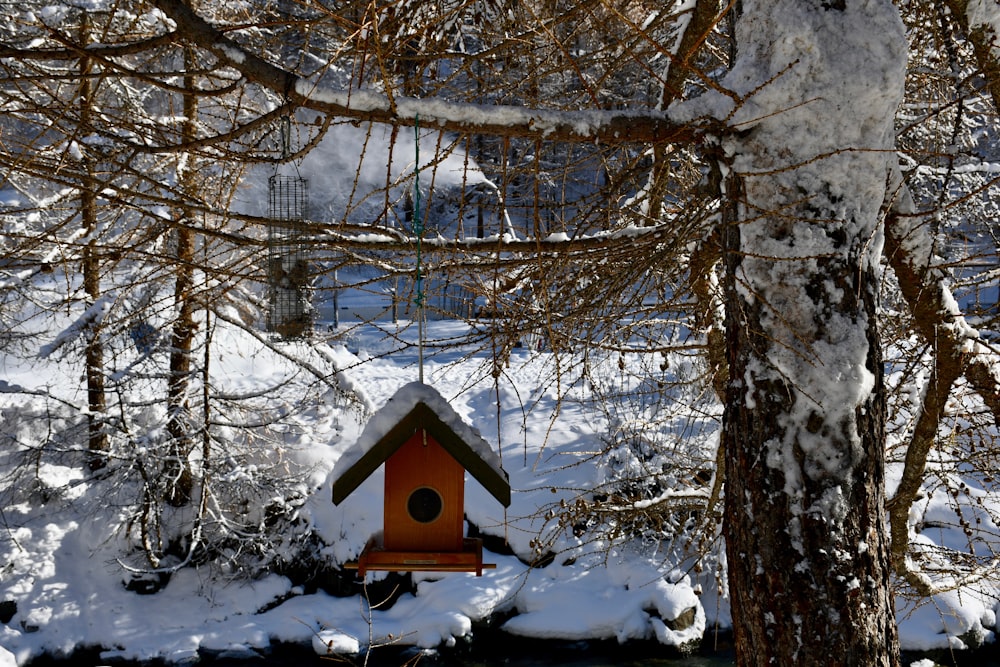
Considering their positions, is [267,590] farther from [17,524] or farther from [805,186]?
[805,186]

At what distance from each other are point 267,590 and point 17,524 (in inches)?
141

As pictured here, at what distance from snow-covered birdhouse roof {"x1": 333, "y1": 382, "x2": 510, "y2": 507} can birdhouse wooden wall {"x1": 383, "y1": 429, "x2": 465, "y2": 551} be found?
0.78 ft

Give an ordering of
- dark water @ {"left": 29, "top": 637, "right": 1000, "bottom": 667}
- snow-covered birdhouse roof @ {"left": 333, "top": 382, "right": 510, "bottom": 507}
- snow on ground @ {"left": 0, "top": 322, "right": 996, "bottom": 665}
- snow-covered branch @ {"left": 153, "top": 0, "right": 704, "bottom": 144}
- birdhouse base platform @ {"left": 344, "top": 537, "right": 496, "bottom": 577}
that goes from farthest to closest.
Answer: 1. snow on ground @ {"left": 0, "top": 322, "right": 996, "bottom": 665}
2. dark water @ {"left": 29, "top": 637, "right": 1000, "bottom": 667}
3. birdhouse base platform @ {"left": 344, "top": 537, "right": 496, "bottom": 577}
4. snow-covered birdhouse roof @ {"left": 333, "top": 382, "right": 510, "bottom": 507}
5. snow-covered branch @ {"left": 153, "top": 0, "right": 704, "bottom": 144}

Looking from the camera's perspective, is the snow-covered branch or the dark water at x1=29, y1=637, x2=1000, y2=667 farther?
the dark water at x1=29, y1=637, x2=1000, y2=667

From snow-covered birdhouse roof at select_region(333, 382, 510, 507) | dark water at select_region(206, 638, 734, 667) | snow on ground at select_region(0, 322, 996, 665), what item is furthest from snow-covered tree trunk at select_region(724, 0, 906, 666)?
dark water at select_region(206, 638, 734, 667)

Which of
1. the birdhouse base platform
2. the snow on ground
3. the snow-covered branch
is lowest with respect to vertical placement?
the snow on ground

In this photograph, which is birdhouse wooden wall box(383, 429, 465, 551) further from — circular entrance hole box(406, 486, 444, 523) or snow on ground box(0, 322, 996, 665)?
snow on ground box(0, 322, 996, 665)

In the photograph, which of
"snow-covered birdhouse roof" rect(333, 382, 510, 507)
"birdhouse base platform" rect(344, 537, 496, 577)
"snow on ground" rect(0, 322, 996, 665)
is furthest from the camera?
"snow on ground" rect(0, 322, 996, 665)

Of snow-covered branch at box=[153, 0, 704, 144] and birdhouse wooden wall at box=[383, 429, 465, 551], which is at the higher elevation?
snow-covered branch at box=[153, 0, 704, 144]

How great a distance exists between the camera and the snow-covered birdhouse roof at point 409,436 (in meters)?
2.74

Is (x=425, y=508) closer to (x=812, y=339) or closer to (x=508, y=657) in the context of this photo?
(x=812, y=339)

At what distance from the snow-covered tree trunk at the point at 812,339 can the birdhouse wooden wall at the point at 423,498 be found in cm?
103

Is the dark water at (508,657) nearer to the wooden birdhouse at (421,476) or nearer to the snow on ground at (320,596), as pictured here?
the snow on ground at (320,596)

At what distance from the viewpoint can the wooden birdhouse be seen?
2756mm
